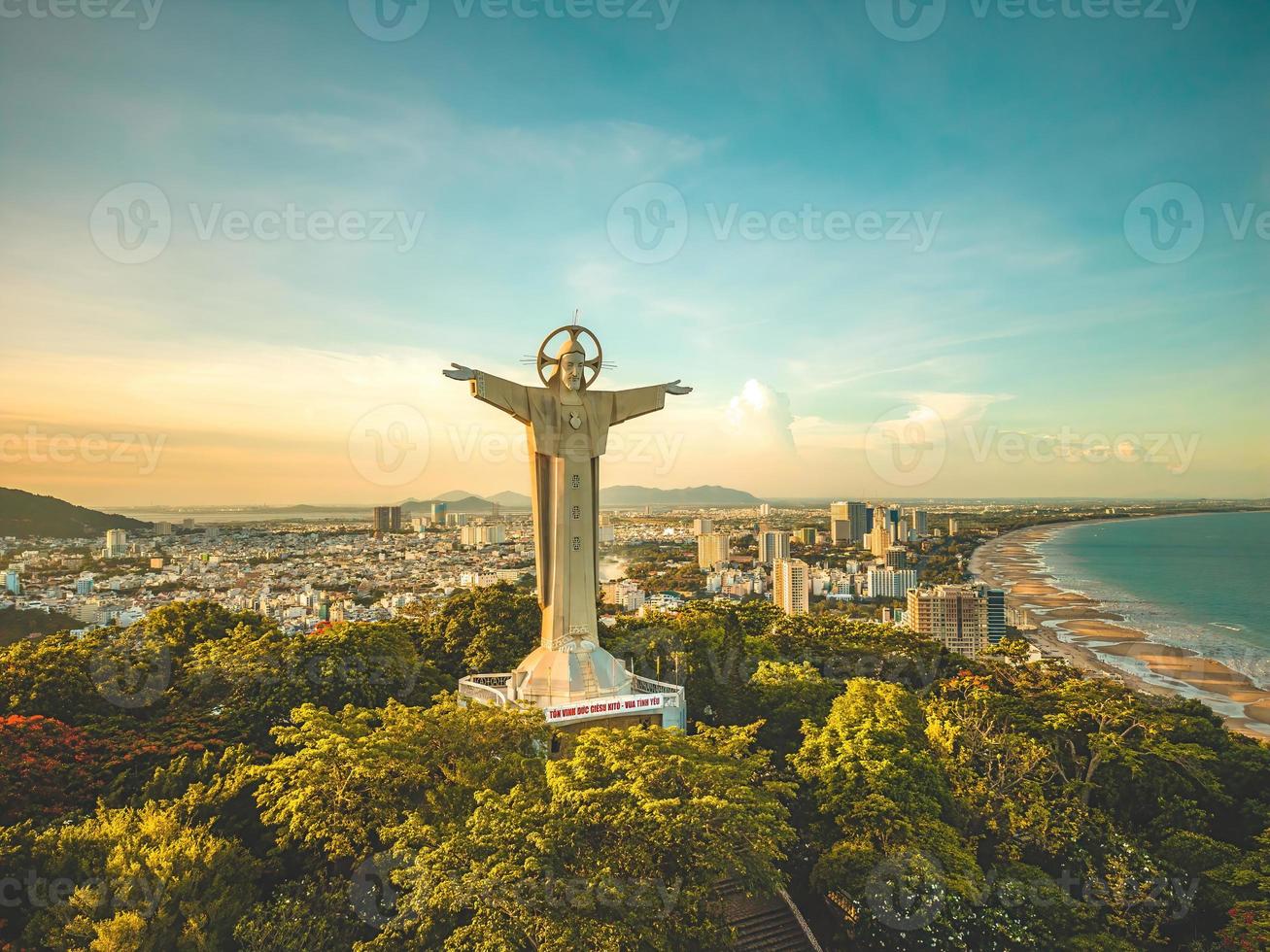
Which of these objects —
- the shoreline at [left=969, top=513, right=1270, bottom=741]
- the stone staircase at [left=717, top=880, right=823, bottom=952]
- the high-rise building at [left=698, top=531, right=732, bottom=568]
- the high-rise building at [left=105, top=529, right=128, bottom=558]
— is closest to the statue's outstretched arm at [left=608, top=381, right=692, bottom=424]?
the stone staircase at [left=717, top=880, right=823, bottom=952]

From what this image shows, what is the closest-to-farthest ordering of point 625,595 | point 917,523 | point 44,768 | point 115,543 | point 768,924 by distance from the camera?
point 44,768
point 768,924
point 115,543
point 625,595
point 917,523

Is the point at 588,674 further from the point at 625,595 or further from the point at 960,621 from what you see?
the point at 625,595

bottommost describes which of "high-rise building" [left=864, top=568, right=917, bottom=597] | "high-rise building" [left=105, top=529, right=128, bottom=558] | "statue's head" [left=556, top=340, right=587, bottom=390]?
"high-rise building" [left=864, top=568, right=917, bottom=597]

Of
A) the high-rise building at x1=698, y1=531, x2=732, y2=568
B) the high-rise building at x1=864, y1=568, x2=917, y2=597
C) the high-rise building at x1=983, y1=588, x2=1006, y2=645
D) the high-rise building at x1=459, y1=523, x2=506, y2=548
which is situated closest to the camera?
the high-rise building at x1=983, y1=588, x2=1006, y2=645

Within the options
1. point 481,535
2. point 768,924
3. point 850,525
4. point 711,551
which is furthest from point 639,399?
point 850,525

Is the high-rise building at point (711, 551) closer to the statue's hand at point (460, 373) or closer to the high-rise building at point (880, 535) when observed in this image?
the high-rise building at point (880, 535)

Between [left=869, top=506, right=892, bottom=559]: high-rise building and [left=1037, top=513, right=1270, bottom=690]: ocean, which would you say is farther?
[left=869, top=506, right=892, bottom=559]: high-rise building

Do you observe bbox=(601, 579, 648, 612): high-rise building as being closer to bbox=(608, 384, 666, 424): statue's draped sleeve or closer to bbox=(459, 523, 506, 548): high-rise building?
bbox=(459, 523, 506, 548): high-rise building
